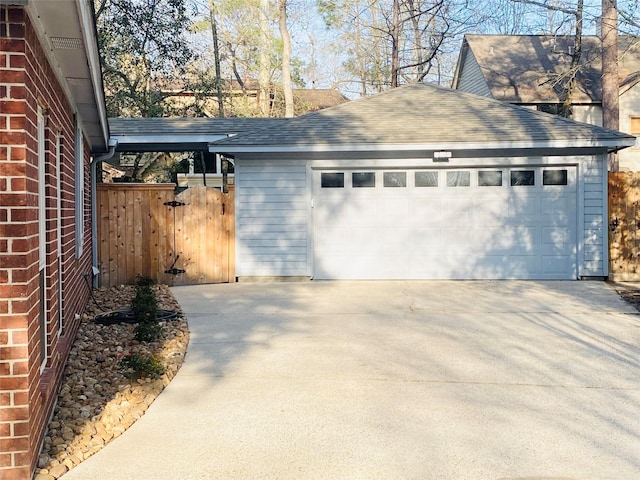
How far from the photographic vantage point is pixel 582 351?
6961mm

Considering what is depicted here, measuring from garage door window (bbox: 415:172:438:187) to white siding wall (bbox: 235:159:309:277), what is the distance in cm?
219

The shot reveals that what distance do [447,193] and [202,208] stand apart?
188 inches

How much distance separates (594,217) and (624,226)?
698 mm

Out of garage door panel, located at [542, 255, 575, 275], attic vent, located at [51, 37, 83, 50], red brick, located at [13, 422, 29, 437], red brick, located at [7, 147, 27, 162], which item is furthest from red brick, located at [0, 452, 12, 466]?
garage door panel, located at [542, 255, 575, 275]

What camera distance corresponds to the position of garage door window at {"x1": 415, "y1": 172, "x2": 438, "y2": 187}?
12.8 meters

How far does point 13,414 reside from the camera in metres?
3.46

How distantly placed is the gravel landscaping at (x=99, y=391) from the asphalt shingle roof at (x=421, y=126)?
17.3ft

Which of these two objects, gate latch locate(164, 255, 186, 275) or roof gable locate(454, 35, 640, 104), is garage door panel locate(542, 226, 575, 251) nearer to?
gate latch locate(164, 255, 186, 275)

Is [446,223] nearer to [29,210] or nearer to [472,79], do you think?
[29,210]

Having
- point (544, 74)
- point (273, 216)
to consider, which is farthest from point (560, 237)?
point (544, 74)

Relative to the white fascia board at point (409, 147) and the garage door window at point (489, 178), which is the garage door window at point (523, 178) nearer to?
the garage door window at point (489, 178)

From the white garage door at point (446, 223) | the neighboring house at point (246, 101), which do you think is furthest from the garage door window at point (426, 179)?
the neighboring house at point (246, 101)

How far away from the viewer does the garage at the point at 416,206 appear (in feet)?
40.9

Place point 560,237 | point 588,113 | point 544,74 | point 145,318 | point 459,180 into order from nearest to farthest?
point 145,318 → point 560,237 → point 459,180 → point 588,113 → point 544,74
